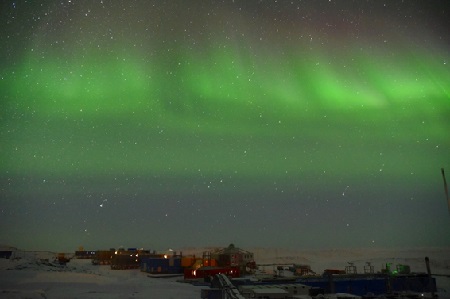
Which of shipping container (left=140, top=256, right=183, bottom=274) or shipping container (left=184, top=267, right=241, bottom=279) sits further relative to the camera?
shipping container (left=140, top=256, right=183, bottom=274)

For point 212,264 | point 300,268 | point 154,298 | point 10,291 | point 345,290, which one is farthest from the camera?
point 212,264

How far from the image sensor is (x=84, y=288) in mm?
39312

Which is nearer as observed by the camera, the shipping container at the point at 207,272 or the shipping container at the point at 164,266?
the shipping container at the point at 207,272

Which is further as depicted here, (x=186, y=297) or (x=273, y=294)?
(x=186, y=297)

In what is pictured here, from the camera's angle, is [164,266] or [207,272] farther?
[164,266]

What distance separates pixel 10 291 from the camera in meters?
35.2

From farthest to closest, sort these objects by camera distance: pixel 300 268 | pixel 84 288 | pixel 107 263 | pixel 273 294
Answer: pixel 107 263 < pixel 300 268 < pixel 84 288 < pixel 273 294

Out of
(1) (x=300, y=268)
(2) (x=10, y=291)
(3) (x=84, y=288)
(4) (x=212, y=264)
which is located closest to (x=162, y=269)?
(4) (x=212, y=264)

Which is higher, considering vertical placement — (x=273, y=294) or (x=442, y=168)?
(x=442, y=168)

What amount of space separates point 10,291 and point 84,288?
23.0 ft

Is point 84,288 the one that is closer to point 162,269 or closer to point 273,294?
point 273,294

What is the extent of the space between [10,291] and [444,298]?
4234 centimetres

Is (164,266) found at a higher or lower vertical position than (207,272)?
higher

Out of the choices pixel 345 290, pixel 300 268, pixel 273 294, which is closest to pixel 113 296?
pixel 273 294
